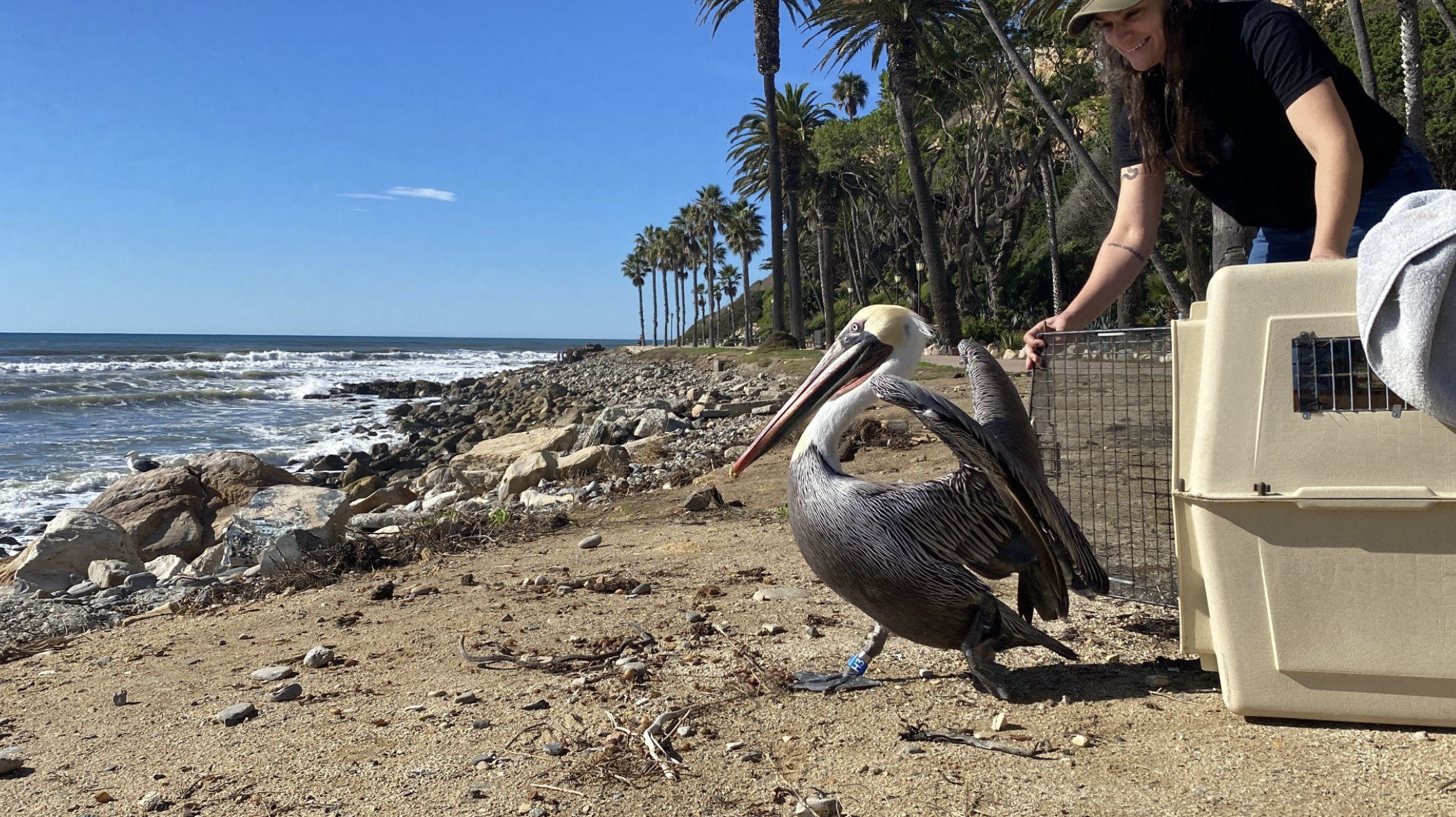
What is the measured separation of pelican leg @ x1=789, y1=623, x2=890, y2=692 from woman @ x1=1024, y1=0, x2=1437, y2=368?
4.05 ft

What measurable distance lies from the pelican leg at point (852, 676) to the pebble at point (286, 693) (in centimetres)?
183

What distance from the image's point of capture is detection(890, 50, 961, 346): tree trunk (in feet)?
64.0

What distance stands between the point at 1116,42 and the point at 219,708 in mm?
3752

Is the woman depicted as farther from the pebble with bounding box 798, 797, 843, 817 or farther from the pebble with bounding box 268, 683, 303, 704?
the pebble with bounding box 268, 683, 303, 704

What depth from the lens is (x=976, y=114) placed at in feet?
97.4

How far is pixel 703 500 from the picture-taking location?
6.70 metres

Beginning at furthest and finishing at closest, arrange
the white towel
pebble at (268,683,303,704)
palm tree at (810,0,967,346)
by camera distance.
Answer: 1. palm tree at (810,0,967,346)
2. pebble at (268,683,303,704)
3. the white towel

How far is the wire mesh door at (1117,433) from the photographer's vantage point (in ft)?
10.1

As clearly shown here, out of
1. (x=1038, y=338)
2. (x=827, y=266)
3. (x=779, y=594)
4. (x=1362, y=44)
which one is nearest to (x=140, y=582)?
(x=779, y=594)

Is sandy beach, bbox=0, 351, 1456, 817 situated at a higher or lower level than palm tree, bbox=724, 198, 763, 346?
lower

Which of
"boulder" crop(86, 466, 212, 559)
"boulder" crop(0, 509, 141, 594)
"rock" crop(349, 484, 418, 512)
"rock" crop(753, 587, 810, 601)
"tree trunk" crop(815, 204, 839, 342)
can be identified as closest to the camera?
"rock" crop(753, 587, 810, 601)

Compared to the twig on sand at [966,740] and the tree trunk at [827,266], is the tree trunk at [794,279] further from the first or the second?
the twig on sand at [966,740]

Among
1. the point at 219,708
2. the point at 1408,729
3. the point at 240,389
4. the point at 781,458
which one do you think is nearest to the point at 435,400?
the point at 240,389

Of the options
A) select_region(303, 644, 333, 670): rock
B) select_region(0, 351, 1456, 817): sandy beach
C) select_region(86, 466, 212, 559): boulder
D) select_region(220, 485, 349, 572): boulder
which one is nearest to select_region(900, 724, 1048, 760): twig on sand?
select_region(0, 351, 1456, 817): sandy beach
